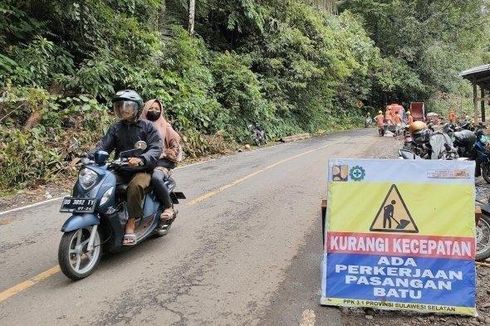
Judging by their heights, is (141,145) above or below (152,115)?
below

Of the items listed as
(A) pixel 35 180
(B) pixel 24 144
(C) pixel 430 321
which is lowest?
(C) pixel 430 321

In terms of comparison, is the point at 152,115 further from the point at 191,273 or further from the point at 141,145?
the point at 191,273

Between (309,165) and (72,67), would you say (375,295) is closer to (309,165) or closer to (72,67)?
(309,165)

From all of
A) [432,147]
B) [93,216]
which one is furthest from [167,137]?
[432,147]

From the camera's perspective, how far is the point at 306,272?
15.5ft

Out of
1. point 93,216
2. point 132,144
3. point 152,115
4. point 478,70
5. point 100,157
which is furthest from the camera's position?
point 478,70

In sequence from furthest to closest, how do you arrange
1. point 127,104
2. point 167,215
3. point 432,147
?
1. point 432,147
2. point 167,215
3. point 127,104

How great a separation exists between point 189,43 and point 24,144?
10.1 metres

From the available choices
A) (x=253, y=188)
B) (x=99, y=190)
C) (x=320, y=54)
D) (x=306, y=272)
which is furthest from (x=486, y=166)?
(x=320, y=54)

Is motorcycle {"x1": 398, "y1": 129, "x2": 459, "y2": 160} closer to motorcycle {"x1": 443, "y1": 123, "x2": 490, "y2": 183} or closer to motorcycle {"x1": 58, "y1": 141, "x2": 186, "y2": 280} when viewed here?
motorcycle {"x1": 443, "y1": 123, "x2": 490, "y2": 183}

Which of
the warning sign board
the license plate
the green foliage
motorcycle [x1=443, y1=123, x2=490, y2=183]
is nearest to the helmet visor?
the license plate

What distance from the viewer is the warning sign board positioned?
146 inches

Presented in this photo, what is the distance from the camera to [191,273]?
4699 mm

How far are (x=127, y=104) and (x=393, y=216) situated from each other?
301cm
